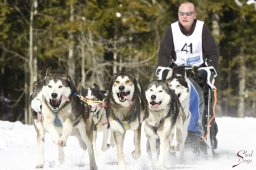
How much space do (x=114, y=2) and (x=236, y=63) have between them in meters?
7.83

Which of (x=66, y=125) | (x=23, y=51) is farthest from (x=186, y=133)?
(x=23, y=51)

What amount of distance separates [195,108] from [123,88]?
1.52 m

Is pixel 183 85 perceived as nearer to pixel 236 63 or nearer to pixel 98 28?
pixel 98 28

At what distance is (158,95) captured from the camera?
21.6 ft

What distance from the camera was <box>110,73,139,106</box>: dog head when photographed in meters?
6.21

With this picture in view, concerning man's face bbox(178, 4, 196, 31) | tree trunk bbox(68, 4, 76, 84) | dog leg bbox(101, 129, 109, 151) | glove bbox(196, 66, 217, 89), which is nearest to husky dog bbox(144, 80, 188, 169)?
glove bbox(196, 66, 217, 89)

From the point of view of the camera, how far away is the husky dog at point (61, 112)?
20.9 feet

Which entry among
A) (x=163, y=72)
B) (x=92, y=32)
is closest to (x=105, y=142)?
(x=163, y=72)

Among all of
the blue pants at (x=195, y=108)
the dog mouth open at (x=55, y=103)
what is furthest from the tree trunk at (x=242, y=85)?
the dog mouth open at (x=55, y=103)

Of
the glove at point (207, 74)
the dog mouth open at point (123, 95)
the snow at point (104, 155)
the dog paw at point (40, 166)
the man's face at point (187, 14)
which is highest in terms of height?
the man's face at point (187, 14)

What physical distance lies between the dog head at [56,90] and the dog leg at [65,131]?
178 millimetres

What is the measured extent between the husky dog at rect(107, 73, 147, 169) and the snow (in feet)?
1.69

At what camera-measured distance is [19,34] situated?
2352 centimetres

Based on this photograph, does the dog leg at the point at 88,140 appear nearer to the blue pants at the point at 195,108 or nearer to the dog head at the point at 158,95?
the dog head at the point at 158,95
